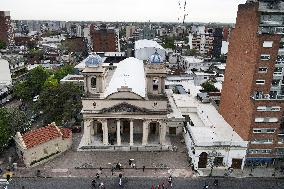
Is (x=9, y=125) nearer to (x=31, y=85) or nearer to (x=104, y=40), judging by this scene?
(x=31, y=85)

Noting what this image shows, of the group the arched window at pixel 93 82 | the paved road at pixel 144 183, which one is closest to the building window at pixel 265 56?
the paved road at pixel 144 183

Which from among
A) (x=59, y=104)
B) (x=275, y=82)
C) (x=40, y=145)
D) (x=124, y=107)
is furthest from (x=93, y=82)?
(x=275, y=82)

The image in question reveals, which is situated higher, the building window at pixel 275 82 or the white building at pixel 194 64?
the building window at pixel 275 82

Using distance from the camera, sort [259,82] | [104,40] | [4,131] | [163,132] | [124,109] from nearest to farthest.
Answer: [259,82] → [4,131] → [124,109] → [163,132] → [104,40]

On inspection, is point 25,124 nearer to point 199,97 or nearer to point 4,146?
point 4,146

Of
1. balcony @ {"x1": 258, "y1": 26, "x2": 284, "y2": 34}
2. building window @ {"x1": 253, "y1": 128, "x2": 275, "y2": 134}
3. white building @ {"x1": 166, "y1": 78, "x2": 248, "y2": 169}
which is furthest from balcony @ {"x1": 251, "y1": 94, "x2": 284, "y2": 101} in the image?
balcony @ {"x1": 258, "y1": 26, "x2": 284, "y2": 34}

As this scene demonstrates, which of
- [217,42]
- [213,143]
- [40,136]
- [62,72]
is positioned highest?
[217,42]

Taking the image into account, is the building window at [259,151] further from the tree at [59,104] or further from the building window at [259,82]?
the tree at [59,104]

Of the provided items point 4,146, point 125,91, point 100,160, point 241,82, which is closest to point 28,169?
point 4,146
